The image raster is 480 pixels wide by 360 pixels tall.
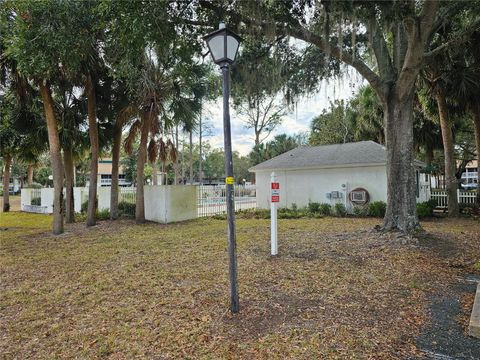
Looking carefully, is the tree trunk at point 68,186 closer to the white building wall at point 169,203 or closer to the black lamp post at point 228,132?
the white building wall at point 169,203

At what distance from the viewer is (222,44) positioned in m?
3.70

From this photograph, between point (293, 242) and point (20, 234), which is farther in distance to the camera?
point (20, 234)

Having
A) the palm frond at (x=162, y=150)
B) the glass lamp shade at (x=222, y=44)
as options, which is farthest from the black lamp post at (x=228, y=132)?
the palm frond at (x=162, y=150)

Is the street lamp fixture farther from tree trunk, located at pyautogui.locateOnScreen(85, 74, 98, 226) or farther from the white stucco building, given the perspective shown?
the white stucco building

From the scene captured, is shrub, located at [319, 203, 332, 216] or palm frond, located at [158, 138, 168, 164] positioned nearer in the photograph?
palm frond, located at [158, 138, 168, 164]

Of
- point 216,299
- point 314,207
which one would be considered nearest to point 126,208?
point 314,207

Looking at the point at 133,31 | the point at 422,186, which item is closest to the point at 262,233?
the point at 133,31

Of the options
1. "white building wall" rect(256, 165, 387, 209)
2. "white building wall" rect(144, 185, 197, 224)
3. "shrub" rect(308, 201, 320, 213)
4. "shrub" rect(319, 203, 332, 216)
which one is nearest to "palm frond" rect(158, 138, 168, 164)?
"white building wall" rect(144, 185, 197, 224)

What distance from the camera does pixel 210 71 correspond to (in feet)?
35.0

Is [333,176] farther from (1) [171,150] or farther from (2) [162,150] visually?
(2) [162,150]

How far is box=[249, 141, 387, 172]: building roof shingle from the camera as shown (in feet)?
44.5

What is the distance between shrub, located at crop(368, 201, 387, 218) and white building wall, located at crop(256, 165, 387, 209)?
68 cm

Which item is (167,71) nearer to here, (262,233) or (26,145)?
(262,233)

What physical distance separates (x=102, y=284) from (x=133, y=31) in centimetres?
449
